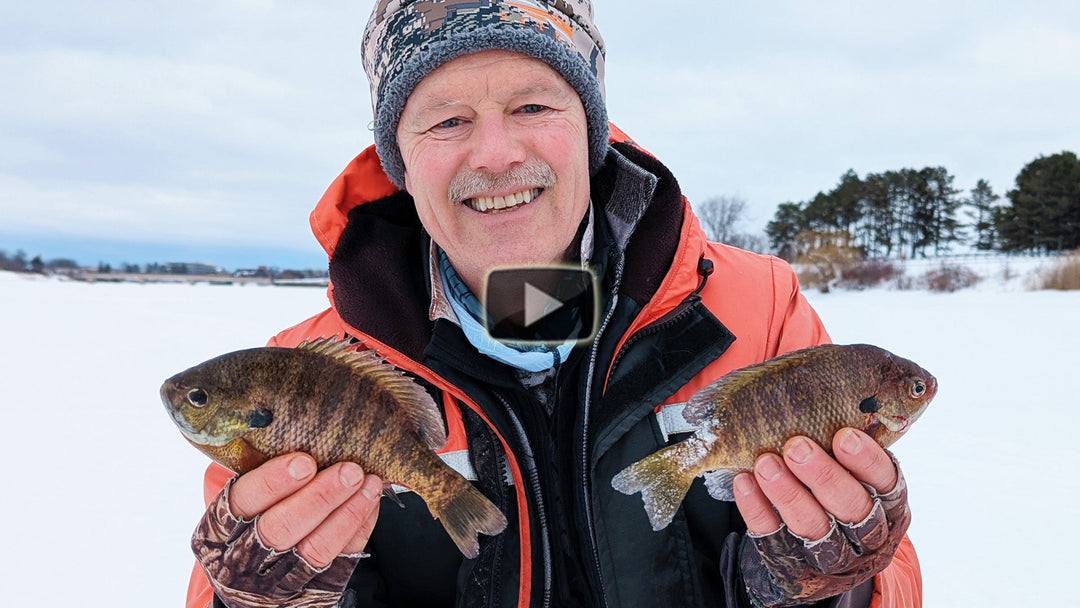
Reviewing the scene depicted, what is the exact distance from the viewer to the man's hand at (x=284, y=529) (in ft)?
5.32

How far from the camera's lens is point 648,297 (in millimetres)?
2094

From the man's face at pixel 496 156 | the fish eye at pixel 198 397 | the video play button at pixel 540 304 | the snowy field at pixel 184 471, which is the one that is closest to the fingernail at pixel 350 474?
the fish eye at pixel 198 397

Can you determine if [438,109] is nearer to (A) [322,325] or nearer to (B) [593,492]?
(A) [322,325]

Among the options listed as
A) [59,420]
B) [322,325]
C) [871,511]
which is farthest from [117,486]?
[871,511]

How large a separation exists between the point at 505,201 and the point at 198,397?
1045mm

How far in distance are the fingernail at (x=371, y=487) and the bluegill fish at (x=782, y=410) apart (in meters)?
0.63

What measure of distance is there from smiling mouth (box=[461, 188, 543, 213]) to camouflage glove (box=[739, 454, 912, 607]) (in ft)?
3.91

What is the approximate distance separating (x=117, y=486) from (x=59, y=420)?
250 centimetres

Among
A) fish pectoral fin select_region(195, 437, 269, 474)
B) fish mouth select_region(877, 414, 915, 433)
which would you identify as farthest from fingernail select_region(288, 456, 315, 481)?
fish mouth select_region(877, 414, 915, 433)

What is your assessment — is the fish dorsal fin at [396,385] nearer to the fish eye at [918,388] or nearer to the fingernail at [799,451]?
the fingernail at [799,451]

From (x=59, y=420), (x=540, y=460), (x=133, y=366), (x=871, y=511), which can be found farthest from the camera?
(x=133, y=366)

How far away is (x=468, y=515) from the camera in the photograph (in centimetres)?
174

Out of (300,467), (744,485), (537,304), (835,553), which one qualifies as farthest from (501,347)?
(835,553)

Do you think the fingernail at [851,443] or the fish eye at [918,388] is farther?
the fish eye at [918,388]
